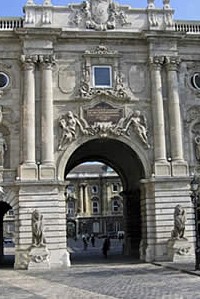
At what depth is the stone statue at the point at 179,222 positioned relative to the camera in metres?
28.4

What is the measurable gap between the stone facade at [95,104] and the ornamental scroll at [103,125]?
56 mm

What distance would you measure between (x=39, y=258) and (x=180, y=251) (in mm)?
7313

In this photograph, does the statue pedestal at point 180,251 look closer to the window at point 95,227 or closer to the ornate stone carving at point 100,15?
the ornate stone carving at point 100,15

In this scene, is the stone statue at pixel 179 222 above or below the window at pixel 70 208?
below

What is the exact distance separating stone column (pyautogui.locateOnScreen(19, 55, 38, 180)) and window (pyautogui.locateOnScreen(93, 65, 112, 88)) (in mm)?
3516

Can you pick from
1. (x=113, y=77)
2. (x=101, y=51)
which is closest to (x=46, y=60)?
(x=101, y=51)

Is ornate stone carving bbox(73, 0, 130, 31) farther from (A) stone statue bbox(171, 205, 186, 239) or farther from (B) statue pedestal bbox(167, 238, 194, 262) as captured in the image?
(B) statue pedestal bbox(167, 238, 194, 262)

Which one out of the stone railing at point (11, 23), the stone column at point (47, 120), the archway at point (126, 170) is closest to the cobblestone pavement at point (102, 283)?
the stone column at point (47, 120)

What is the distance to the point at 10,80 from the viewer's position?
30.4 metres

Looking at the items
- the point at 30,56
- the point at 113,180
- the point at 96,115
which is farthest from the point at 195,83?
the point at 113,180

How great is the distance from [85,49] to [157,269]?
13.1 metres

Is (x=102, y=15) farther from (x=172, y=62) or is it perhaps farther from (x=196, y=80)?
(x=196, y=80)

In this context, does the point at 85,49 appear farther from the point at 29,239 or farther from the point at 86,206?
the point at 86,206

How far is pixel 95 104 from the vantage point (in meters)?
30.5
